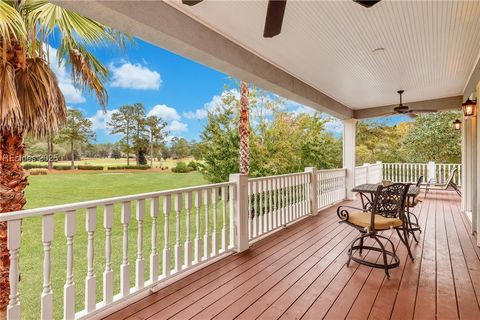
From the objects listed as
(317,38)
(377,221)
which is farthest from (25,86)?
(377,221)

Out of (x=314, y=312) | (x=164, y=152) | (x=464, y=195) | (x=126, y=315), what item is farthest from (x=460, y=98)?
(x=164, y=152)

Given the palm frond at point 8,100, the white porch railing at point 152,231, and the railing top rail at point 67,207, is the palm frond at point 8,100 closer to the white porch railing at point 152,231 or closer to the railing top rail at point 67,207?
the white porch railing at point 152,231

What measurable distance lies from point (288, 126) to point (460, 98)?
5.53 meters

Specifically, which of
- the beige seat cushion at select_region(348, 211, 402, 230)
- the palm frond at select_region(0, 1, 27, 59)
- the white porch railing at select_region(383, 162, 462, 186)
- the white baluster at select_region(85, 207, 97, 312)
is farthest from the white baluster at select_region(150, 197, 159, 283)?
the white porch railing at select_region(383, 162, 462, 186)

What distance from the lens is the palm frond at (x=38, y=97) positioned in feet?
9.52

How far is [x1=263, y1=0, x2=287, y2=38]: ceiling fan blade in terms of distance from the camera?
5.52 feet

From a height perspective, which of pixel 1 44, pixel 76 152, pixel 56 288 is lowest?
pixel 56 288

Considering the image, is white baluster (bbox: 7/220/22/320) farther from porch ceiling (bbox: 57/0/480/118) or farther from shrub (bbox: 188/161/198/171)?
shrub (bbox: 188/161/198/171)

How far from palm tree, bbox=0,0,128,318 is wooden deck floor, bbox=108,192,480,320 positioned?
2109mm

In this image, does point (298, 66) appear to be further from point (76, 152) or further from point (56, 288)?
point (76, 152)

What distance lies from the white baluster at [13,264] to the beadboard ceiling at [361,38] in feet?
7.08

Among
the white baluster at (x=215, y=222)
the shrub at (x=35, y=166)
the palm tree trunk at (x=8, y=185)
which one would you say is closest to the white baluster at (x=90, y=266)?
the white baluster at (x=215, y=222)

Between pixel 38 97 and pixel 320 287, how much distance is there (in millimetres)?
3505

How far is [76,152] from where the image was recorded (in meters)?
10.3
